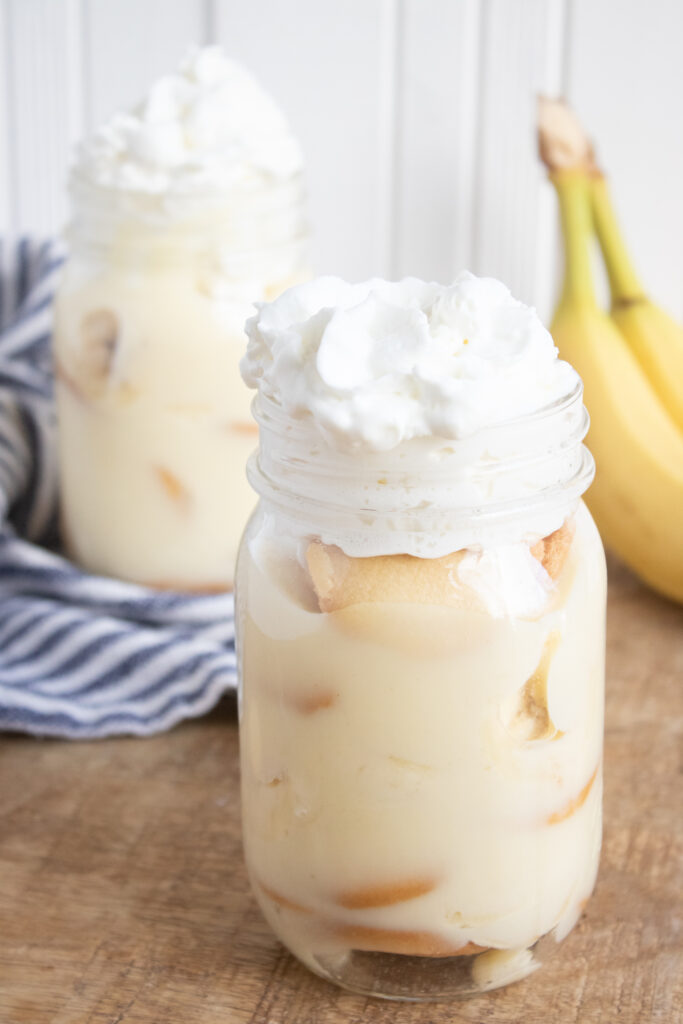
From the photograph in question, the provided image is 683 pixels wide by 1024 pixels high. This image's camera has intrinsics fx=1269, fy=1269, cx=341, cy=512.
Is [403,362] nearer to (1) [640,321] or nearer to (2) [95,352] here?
(2) [95,352]

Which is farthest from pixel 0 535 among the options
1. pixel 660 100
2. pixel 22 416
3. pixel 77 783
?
pixel 660 100

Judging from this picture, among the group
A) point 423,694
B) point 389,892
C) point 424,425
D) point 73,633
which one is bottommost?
point 73,633

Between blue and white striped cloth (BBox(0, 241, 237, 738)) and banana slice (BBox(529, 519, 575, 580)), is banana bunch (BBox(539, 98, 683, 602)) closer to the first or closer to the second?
blue and white striped cloth (BBox(0, 241, 237, 738))

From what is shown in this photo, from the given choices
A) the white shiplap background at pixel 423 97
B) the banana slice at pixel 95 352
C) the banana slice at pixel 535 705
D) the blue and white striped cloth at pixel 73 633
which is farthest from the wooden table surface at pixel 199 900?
the white shiplap background at pixel 423 97

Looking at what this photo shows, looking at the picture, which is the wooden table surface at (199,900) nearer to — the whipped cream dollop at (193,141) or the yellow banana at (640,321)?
the yellow banana at (640,321)

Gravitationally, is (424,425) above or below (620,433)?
above

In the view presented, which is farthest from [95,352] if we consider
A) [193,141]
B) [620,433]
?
[620,433]

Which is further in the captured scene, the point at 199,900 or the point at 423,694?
the point at 199,900

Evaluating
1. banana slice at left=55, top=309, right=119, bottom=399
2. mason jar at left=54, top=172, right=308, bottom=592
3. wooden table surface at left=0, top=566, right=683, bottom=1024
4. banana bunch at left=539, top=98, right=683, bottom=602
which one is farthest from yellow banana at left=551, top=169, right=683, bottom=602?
banana slice at left=55, top=309, right=119, bottom=399
